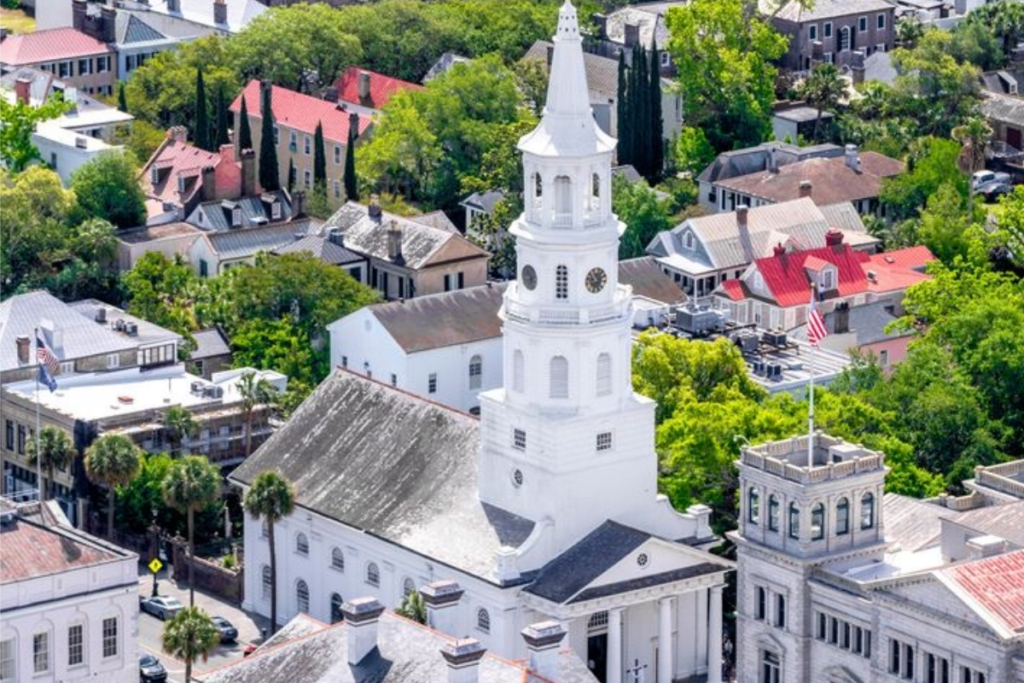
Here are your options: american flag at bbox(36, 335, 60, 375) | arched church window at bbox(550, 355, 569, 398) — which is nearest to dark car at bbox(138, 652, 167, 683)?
american flag at bbox(36, 335, 60, 375)

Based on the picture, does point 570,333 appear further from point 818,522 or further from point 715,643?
point 715,643

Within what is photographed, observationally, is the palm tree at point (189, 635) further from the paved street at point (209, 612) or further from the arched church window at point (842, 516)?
the arched church window at point (842, 516)

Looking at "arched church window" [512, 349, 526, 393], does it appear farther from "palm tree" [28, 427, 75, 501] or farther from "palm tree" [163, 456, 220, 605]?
"palm tree" [28, 427, 75, 501]

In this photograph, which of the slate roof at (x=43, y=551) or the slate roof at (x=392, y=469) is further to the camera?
the slate roof at (x=392, y=469)

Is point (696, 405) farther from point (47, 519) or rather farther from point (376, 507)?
point (47, 519)

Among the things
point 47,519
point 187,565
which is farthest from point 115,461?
point 47,519

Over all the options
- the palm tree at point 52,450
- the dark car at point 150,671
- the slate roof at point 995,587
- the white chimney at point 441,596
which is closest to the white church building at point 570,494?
the white chimney at point 441,596
